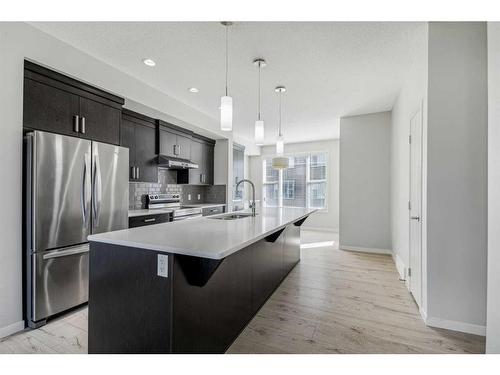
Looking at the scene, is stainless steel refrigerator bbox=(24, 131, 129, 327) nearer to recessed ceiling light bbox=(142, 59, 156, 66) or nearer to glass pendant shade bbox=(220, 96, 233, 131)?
recessed ceiling light bbox=(142, 59, 156, 66)

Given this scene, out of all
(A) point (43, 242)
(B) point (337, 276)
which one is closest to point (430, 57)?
(B) point (337, 276)

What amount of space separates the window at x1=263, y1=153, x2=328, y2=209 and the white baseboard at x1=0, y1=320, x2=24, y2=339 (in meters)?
6.45

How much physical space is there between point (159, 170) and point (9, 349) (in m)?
3.15

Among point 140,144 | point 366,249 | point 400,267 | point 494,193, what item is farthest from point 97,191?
point 366,249

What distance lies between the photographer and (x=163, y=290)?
142 centimetres

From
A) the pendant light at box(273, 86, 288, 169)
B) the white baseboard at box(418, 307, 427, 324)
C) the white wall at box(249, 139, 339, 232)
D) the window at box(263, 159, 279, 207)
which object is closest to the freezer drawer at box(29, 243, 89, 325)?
→ the pendant light at box(273, 86, 288, 169)

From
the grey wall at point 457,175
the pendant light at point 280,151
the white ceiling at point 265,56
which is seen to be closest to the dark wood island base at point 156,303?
the grey wall at point 457,175

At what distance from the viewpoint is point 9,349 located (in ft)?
6.13

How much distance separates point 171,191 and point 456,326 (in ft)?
14.6

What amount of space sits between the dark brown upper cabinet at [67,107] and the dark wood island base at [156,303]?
1.48m

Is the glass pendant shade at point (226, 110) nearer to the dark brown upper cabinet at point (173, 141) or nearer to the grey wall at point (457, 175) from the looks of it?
the grey wall at point (457, 175)

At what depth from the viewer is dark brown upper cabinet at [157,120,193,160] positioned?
424 cm

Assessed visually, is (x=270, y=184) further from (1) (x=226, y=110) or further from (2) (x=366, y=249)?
(1) (x=226, y=110)

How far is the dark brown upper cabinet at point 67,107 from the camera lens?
7.41ft
